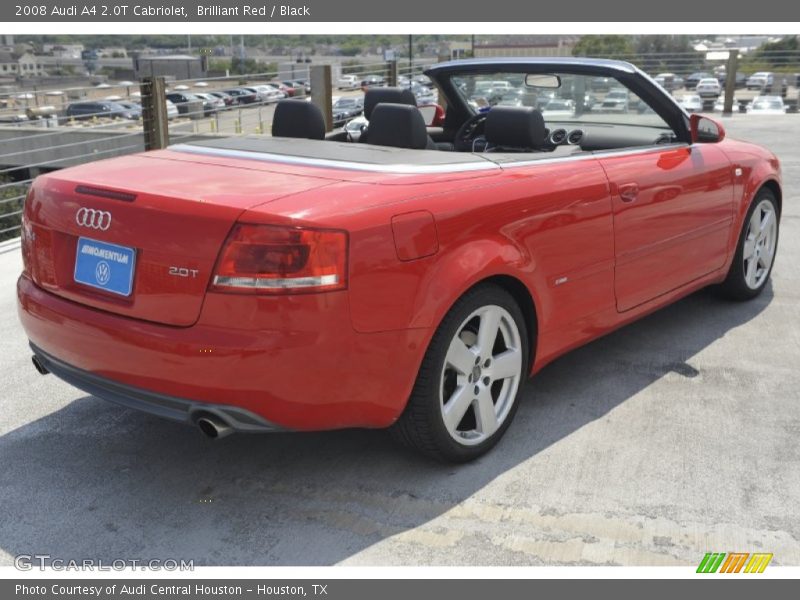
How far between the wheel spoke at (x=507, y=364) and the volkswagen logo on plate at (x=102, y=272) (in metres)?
1.49

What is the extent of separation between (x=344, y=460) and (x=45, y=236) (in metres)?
1.43

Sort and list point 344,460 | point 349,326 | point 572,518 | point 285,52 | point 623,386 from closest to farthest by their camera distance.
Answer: point 349,326
point 572,518
point 344,460
point 623,386
point 285,52

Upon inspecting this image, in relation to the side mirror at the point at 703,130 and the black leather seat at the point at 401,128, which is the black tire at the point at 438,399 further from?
the side mirror at the point at 703,130

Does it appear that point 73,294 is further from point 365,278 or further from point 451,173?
point 451,173

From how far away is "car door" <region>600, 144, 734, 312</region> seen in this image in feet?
13.6

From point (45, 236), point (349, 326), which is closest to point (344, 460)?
point (349, 326)

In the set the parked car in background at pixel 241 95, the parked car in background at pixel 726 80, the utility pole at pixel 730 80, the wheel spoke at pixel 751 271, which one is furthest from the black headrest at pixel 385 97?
the parked car in background at pixel 726 80

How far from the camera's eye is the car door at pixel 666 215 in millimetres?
4156

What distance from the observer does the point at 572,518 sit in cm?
315

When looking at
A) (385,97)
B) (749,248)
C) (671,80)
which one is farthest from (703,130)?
(671,80)

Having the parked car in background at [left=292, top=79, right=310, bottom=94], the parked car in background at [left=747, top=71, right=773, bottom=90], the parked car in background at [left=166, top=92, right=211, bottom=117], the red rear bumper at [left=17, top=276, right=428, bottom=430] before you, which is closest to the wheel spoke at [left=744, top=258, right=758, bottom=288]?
the red rear bumper at [left=17, top=276, right=428, bottom=430]

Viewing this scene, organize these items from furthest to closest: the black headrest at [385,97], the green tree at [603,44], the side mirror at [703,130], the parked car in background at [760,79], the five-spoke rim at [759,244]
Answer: the green tree at [603,44] < the parked car in background at [760,79] < the five-spoke rim at [759,244] < the black headrest at [385,97] < the side mirror at [703,130]

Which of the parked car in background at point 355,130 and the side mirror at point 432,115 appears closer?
the parked car in background at point 355,130

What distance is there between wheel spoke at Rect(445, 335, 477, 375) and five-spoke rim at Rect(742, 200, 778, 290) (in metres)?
2.74
